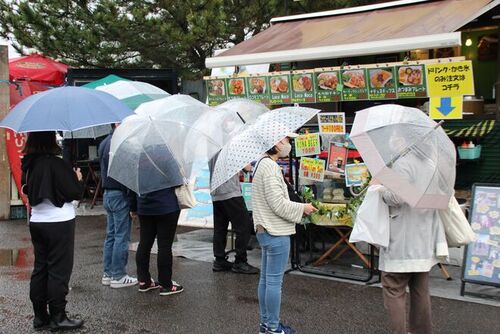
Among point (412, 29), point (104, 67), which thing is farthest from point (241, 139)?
point (104, 67)

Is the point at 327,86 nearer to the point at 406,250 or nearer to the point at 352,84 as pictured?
the point at 352,84

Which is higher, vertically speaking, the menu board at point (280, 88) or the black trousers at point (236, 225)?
the menu board at point (280, 88)

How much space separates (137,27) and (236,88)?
185 inches

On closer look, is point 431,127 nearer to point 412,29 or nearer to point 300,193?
point 300,193

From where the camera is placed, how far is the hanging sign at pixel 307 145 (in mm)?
6148

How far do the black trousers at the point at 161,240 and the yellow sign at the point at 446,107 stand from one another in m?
3.08

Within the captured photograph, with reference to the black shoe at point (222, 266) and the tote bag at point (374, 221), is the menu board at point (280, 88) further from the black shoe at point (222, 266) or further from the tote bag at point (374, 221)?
the tote bag at point (374, 221)

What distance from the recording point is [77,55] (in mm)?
12508

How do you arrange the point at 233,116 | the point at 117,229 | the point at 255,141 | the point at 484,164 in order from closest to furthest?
the point at 255,141 → the point at 233,116 → the point at 117,229 → the point at 484,164

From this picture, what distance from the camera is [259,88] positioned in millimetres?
7953

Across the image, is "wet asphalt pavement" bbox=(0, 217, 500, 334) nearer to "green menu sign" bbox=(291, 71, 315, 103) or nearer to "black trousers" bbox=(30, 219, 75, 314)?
"black trousers" bbox=(30, 219, 75, 314)

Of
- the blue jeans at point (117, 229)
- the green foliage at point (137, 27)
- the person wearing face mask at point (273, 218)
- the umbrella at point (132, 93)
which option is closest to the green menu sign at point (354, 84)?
the umbrella at point (132, 93)

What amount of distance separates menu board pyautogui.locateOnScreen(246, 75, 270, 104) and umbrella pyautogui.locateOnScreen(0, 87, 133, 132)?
3409 millimetres

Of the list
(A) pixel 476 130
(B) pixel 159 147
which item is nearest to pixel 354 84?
(A) pixel 476 130
